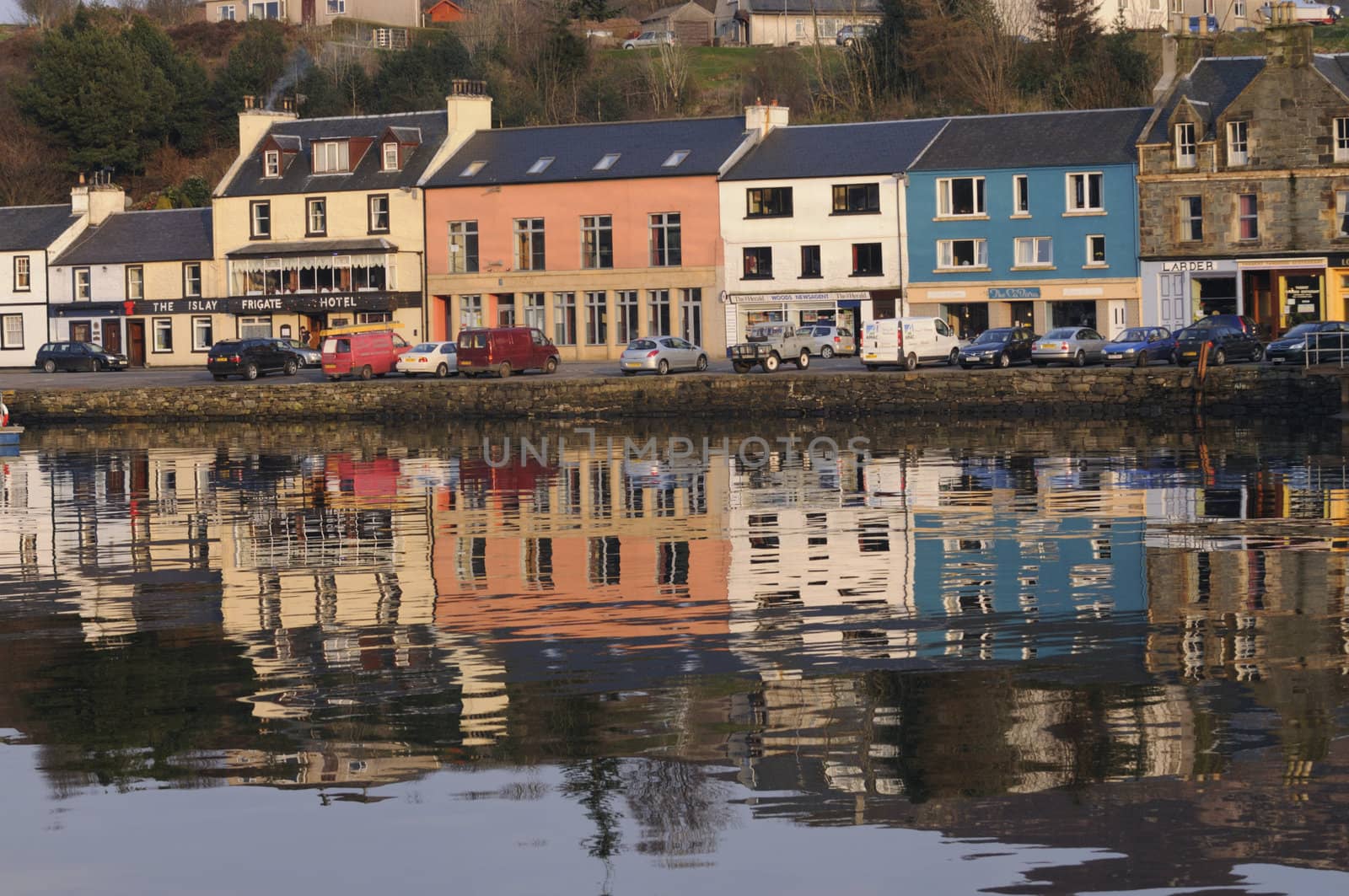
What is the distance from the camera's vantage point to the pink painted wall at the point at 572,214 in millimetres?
80562

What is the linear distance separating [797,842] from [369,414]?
5648cm

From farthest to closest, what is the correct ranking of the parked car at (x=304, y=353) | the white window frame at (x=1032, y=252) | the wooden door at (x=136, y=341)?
the wooden door at (x=136, y=341), the parked car at (x=304, y=353), the white window frame at (x=1032, y=252)

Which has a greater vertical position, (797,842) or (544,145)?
(544,145)

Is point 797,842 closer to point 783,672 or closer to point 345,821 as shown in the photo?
point 345,821

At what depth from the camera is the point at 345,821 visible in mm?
12508

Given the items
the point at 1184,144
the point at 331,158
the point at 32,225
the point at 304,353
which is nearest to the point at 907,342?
the point at 1184,144

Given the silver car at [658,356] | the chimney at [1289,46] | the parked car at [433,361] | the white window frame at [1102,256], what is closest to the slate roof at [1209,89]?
the chimney at [1289,46]

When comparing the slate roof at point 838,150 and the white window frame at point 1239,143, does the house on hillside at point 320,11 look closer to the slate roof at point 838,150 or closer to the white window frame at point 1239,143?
the slate roof at point 838,150

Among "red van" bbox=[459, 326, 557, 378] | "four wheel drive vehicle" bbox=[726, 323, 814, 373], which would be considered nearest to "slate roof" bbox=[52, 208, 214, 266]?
"red van" bbox=[459, 326, 557, 378]

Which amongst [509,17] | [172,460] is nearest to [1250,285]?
[172,460]

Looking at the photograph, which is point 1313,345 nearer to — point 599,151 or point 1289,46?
point 1289,46

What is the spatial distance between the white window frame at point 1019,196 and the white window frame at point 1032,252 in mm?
1086

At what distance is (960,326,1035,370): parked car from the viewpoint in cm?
6325

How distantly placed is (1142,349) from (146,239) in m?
53.0
